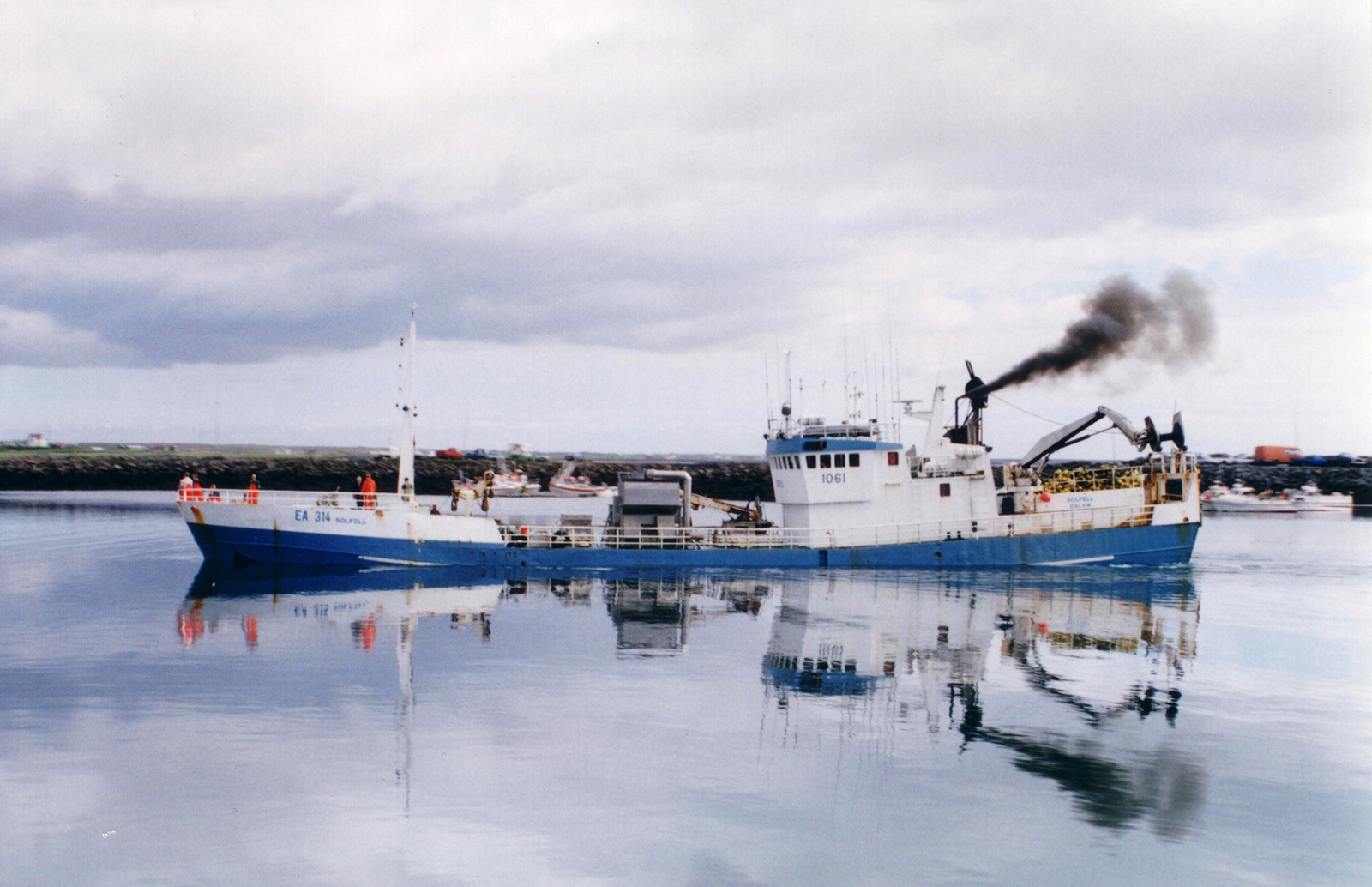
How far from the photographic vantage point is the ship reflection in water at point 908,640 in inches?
680

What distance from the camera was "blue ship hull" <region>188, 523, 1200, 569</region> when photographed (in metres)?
39.8

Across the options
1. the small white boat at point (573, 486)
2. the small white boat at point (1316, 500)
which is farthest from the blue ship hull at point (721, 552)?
the small white boat at point (1316, 500)

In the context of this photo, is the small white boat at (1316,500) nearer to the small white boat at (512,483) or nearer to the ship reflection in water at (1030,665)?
the ship reflection in water at (1030,665)

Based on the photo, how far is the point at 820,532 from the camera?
43.2 meters

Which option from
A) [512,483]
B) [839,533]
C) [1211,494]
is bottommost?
[1211,494]

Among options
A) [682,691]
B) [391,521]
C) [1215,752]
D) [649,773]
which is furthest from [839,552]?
[649,773]

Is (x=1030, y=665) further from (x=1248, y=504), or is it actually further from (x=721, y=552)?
(x=1248, y=504)

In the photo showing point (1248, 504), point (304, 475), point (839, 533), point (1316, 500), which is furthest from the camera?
point (304, 475)

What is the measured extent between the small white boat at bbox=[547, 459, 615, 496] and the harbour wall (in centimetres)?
407

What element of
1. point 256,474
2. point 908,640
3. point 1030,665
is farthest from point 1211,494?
point 256,474

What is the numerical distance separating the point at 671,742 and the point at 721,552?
25.5 meters

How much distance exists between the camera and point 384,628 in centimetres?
2783

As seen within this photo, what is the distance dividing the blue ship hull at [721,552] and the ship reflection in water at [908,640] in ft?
2.53

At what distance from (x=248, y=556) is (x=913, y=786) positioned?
108ft
